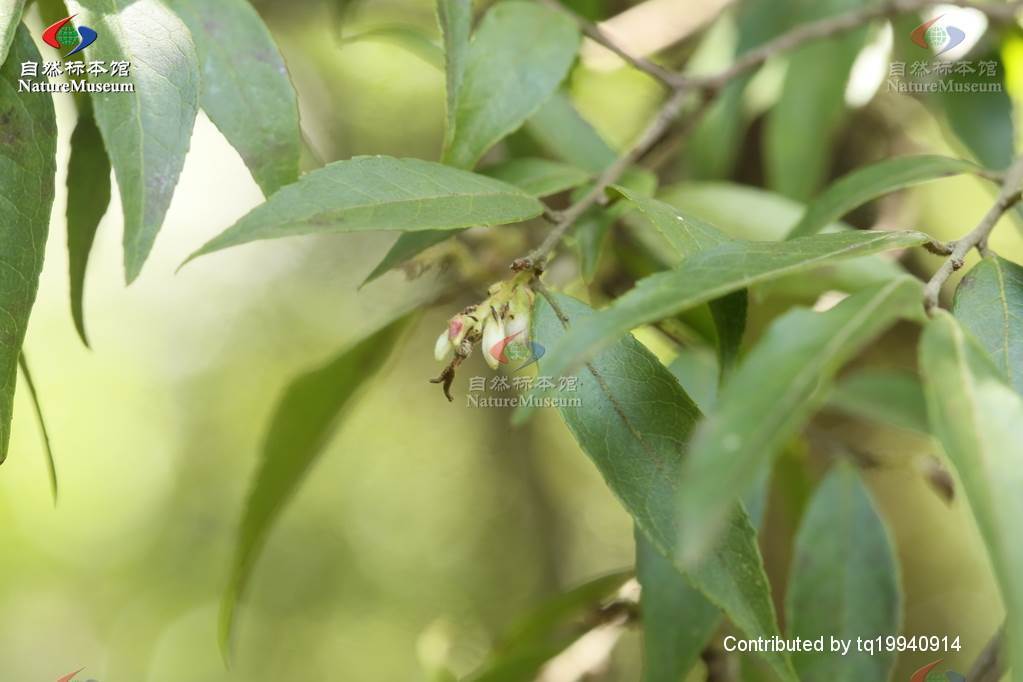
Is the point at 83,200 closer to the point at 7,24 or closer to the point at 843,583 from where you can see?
the point at 7,24

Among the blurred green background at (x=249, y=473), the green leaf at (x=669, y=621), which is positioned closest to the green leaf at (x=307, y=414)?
the green leaf at (x=669, y=621)

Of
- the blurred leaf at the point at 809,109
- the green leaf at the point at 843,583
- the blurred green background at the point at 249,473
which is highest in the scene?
the blurred leaf at the point at 809,109

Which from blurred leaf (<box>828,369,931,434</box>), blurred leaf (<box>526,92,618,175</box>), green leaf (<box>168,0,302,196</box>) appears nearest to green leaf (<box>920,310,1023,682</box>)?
green leaf (<box>168,0,302,196</box>)

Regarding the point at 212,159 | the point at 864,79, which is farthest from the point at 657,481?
the point at 212,159

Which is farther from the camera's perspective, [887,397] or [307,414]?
[887,397]

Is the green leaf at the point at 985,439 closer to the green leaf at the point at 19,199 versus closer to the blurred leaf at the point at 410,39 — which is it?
the green leaf at the point at 19,199

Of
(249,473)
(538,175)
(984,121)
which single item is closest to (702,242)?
(538,175)
